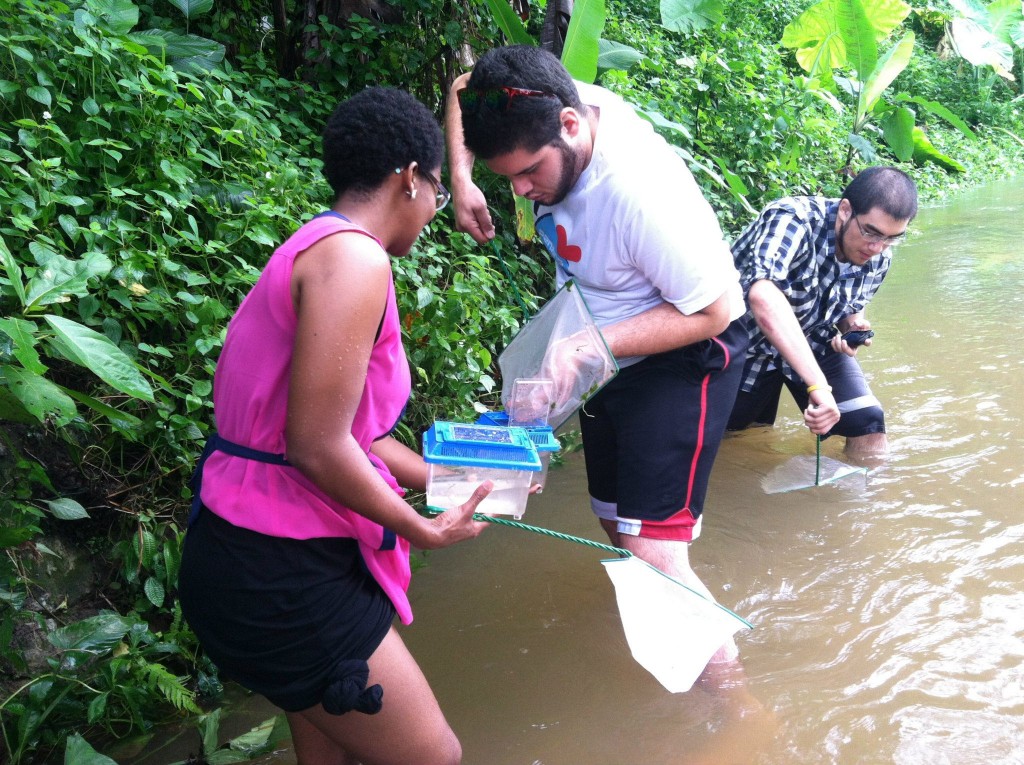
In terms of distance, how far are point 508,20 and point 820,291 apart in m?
2.08

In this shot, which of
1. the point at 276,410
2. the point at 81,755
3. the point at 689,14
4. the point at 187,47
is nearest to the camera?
the point at 276,410

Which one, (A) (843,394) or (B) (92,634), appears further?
(A) (843,394)

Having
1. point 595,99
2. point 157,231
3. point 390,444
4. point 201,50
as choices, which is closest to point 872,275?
point 595,99

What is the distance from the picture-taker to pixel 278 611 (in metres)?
1.63

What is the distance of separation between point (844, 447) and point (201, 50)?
3.55 meters

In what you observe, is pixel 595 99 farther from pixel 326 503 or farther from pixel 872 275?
pixel 872 275

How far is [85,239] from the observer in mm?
2926

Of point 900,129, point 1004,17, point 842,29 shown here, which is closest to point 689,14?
point 842,29

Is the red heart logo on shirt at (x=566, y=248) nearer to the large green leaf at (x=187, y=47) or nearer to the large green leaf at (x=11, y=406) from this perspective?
the large green leaf at (x=11, y=406)

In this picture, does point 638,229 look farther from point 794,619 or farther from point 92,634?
point 92,634

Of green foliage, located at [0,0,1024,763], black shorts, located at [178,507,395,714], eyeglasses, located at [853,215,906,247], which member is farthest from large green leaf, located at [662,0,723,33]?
black shorts, located at [178,507,395,714]

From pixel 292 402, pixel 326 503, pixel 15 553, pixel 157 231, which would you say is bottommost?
pixel 15 553

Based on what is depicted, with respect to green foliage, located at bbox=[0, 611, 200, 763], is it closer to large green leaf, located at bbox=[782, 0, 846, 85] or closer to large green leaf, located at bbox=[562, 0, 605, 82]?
large green leaf, located at bbox=[562, 0, 605, 82]

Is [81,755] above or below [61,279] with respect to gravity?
below
